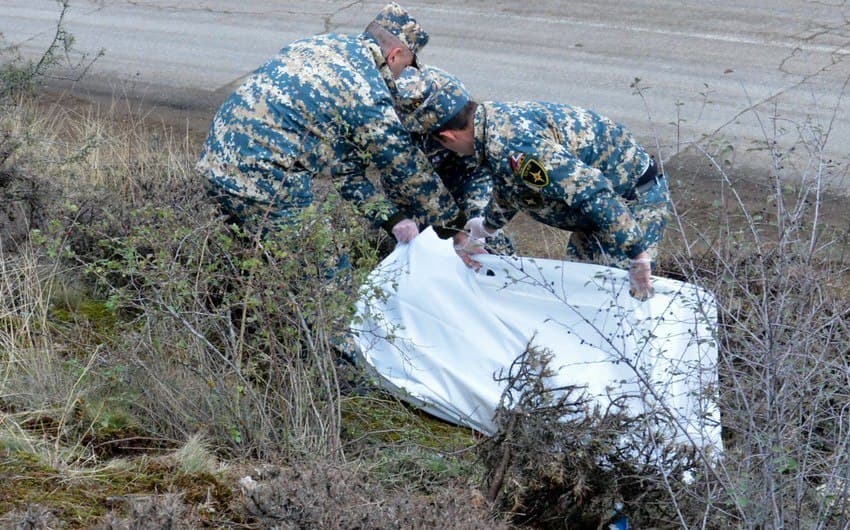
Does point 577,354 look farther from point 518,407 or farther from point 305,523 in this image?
point 305,523

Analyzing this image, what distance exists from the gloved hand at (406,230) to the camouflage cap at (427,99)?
49 cm

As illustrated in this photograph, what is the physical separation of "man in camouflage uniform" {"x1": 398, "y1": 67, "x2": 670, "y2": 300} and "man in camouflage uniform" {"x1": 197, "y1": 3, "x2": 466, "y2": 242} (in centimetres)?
25

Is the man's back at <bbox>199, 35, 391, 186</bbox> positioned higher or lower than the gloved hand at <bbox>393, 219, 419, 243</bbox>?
higher

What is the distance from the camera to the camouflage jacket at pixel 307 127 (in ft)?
14.4

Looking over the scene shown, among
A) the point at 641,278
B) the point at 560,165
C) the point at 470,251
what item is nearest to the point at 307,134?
the point at 470,251

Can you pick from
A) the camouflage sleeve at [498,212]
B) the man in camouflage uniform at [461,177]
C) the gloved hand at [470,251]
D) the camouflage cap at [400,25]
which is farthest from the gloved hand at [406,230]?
the camouflage cap at [400,25]

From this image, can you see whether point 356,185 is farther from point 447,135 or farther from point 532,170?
point 532,170

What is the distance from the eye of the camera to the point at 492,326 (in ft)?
14.7

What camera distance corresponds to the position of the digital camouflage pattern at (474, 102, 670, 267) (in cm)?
404

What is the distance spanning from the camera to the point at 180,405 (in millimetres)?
3814

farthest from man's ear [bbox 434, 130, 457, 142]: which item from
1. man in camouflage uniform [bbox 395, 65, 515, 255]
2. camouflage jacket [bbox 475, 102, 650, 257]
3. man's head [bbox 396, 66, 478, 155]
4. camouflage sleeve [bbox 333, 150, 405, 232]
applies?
camouflage sleeve [bbox 333, 150, 405, 232]

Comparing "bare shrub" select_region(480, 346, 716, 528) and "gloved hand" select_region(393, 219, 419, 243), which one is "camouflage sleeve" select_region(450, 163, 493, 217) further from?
"bare shrub" select_region(480, 346, 716, 528)

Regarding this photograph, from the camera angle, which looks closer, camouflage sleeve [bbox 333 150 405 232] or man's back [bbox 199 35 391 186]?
man's back [bbox 199 35 391 186]

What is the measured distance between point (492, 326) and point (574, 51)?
21.4 feet
